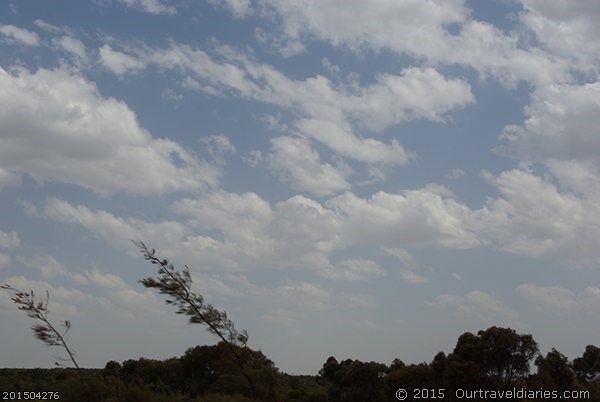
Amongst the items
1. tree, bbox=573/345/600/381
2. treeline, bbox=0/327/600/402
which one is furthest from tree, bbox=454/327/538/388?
tree, bbox=573/345/600/381

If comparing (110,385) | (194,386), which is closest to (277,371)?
(194,386)

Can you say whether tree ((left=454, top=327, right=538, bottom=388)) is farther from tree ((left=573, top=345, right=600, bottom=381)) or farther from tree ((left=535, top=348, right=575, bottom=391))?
tree ((left=573, top=345, right=600, bottom=381))

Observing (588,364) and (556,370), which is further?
(588,364)

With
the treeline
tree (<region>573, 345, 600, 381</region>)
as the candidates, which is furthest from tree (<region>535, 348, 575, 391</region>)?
tree (<region>573, 345, 600, 381</region>)

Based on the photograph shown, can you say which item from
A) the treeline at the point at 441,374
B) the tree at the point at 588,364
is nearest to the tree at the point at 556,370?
the treeline at the point at 441,374

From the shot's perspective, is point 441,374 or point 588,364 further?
point 588,364

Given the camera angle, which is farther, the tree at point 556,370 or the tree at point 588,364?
the tree at point 588,364

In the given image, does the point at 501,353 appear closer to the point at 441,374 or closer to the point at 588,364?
the point at 441,374

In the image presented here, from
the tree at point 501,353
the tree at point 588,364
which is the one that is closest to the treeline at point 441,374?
the tree at point 501,353

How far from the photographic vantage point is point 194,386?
73.4ft

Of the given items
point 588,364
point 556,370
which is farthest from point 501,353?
point 588,364

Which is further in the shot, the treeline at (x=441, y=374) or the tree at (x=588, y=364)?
the tree at (x=588, y=364)

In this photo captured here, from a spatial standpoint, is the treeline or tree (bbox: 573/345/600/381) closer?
the treeline

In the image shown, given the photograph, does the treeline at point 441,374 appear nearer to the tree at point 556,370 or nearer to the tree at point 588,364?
the tree at point 556,370
